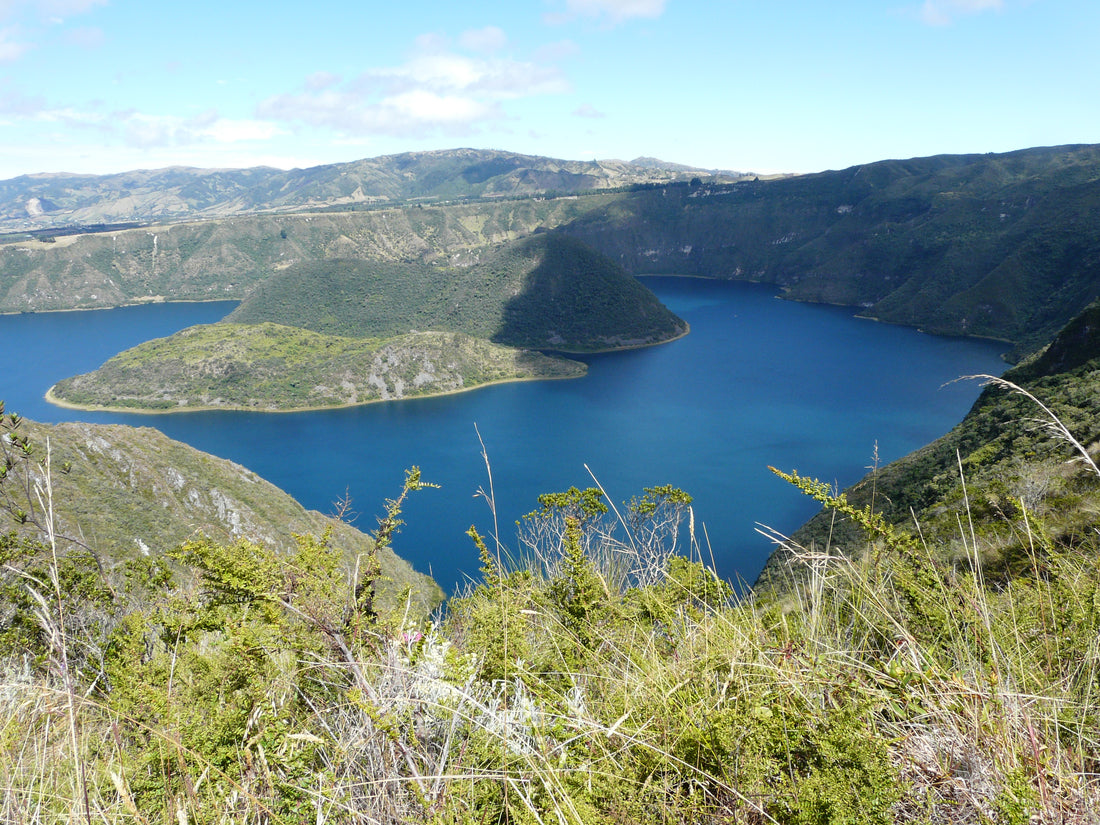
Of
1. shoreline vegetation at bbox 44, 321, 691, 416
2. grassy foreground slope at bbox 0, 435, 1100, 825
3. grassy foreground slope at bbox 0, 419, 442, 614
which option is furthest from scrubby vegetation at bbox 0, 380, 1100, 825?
shoreline vegetation at bbox 44, 321, 691, 416

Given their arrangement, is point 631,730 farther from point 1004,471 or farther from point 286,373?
point 286,373

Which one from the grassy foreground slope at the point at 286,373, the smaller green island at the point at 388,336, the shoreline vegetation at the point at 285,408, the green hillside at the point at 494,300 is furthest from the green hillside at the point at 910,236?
the grassy foreground slope at the point at 286,373

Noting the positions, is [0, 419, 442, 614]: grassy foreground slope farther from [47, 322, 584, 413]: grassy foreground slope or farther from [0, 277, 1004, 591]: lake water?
[47, 322, 584, 413]: grassy foreground slope

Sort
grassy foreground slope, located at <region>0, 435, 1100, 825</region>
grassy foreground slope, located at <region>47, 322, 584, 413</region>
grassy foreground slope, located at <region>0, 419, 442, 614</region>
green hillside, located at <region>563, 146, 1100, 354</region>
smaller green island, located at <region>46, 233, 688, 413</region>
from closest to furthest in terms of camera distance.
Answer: grassy foreground slope, located at <region>0, 435, 1100, 825</region> → grassy foreground slope, located at <region>0, 419, 442, 614</region> → grassy foreground slope, located at <region>47, 322, 584, 413</region> → smaller green island, located at <region>46, 233, 688, 413</region> → green hillside, located at <region>563, 146, 1100, 354</region>

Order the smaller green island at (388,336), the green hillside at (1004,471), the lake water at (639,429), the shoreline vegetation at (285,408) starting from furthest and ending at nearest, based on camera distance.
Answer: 1. the smaller green island at (388,336)
2. the shoreline vegetation at (285,408)
3. the lake water at (639,429)
4. the green hillside at (1004,471)

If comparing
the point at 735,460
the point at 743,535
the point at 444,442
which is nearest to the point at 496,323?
the point at 444,442

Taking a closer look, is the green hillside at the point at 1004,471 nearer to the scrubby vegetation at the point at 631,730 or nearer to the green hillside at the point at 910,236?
the scrubby vegetation at the point at 631,730

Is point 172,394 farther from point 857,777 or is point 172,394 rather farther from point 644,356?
point 857,777
